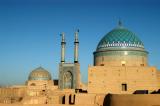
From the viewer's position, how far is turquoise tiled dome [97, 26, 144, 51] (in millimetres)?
30438

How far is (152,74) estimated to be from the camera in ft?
91.3

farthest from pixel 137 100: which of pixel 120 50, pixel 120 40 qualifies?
pixel 120 40

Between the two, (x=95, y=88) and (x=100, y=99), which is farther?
(x=95, y=88)

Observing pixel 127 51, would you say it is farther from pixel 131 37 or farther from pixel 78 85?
pixel 78 85

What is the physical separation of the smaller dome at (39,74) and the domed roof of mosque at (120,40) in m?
14.0

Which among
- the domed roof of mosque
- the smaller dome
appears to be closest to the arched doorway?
the domed roof of mosque

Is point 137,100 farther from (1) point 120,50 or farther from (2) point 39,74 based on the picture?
(2) point 39,74

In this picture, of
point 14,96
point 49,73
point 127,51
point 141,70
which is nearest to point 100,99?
point 141,70

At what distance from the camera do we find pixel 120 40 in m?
30.6

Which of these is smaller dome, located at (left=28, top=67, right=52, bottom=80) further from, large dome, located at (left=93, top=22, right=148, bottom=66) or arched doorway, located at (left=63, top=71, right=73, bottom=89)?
large dome, located at (left=93, top=22, right=148, bottom=66)

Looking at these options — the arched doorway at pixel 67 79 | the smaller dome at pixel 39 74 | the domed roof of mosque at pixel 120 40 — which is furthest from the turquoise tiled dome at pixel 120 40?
the smaller dome at pixel 39 74

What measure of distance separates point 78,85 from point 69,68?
2015mm

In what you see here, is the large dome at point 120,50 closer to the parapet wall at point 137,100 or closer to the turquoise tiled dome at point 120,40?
the turquoise tiled dome at point 120,40

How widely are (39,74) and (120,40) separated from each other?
16467 mm
